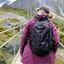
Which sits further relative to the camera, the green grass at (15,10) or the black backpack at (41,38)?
the green grass at (15,10)

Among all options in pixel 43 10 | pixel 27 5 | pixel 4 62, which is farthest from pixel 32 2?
pixel 43 10

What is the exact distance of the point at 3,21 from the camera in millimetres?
11469

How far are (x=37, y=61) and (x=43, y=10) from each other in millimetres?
662

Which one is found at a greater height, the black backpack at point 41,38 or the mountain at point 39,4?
the black backpack at point 41,38

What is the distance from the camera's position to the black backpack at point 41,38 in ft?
14.8

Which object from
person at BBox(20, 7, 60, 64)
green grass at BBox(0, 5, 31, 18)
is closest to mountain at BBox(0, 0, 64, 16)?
green grass at BBox(0, 5, 31, 18)

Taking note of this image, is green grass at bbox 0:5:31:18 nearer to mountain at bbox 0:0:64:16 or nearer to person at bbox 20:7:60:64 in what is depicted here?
mountain at bbox 0:0:64:16

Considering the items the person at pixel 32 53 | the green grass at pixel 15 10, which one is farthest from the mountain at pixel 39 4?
the person at pixel 32 53

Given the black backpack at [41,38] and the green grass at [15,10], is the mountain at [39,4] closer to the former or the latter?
the green grass at [15,10]

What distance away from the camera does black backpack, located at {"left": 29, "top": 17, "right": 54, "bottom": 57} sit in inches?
177

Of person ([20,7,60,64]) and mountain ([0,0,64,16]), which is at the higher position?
person ([20,7,60,64])

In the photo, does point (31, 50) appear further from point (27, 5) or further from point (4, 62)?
point (27, 5)

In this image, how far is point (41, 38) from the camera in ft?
14.8

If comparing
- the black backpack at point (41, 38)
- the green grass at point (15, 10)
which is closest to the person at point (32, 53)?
the black backpack at point (41, 38)
